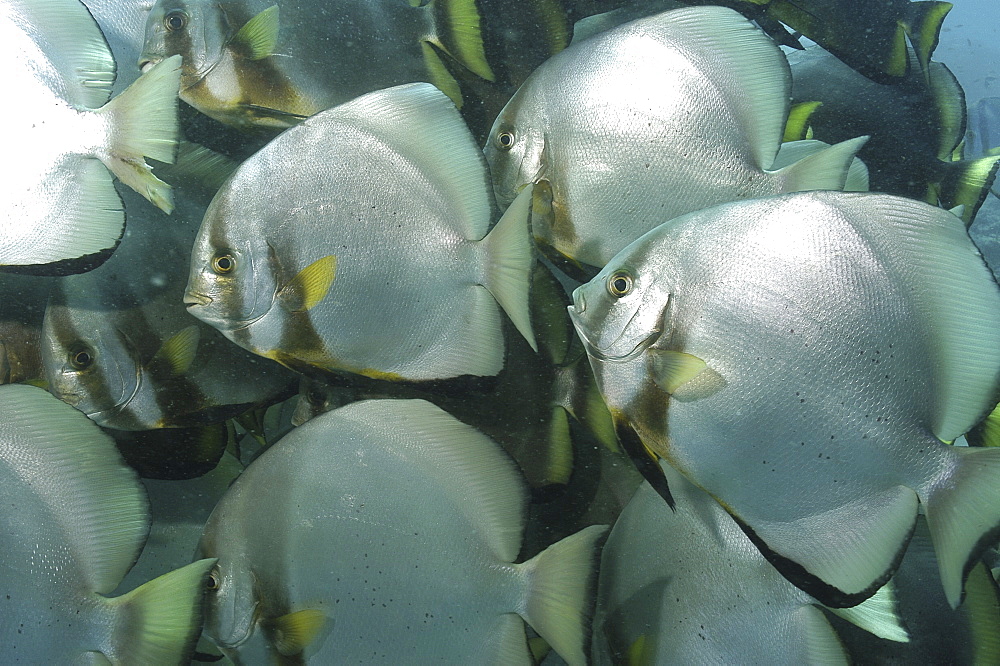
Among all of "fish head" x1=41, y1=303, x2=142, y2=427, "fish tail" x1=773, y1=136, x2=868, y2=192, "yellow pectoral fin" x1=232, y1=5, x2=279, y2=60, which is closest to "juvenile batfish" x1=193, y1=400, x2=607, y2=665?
"fish head" x1=41, y1=303, x2=142, y2=427

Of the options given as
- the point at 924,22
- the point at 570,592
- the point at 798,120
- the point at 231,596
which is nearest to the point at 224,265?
the point at 231,596

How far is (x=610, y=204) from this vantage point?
1.06 m

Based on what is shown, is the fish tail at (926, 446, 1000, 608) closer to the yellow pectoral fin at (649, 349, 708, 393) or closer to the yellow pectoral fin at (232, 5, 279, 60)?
the yellow pectoral fin at (649, 349, 708, 393)

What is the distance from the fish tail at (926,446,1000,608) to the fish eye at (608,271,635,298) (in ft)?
1.43

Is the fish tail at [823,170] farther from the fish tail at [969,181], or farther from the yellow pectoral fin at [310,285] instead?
the fish tail at [969,181]

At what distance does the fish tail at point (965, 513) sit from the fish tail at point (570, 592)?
415 mm

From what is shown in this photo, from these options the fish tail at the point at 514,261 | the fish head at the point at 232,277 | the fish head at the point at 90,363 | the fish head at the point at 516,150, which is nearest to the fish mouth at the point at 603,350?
the fish tail at the point at 514,261

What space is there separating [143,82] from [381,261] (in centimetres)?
47

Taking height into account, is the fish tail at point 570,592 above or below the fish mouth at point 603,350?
below

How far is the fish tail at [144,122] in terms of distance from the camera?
3.27 ft

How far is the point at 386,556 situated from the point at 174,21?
109 centimetres

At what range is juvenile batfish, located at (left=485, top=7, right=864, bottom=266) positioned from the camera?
1.03 meters

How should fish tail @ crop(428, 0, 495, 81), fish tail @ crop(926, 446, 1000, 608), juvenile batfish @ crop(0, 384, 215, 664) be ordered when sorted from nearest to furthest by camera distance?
fish tail @ crop(926, 446, 1000, 608) < juvenile batfish @ crop(0, 384, 215, 664) < fish tail @ crop(428, 0, 495, 81)

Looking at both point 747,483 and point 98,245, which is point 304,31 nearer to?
point 98,245
